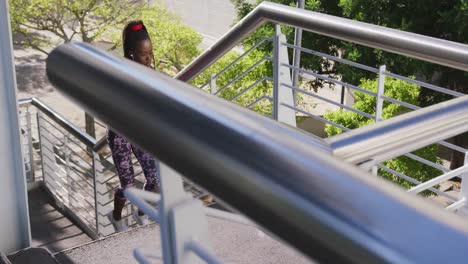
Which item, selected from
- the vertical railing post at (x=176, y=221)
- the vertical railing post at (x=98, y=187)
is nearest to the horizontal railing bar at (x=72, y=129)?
the vertical railing post at (x=98, y=187)

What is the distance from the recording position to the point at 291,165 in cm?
47

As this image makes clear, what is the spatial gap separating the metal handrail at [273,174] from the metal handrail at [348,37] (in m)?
1.38

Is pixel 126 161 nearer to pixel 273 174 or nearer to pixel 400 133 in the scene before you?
pixel 400 133

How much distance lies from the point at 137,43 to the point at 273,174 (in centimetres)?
276

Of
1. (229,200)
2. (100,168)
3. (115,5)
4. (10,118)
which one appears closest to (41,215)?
(100,168)

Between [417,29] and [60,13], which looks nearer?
[417,29]

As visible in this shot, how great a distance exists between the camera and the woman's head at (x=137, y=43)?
3.15 metres

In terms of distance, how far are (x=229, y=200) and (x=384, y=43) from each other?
1.87 metres

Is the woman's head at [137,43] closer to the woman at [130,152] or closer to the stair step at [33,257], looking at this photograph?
the woman at [130,152]

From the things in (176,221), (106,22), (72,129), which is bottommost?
(106,22)

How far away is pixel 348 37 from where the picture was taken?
2465mm

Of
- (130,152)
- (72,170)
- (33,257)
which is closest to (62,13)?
(72,170)

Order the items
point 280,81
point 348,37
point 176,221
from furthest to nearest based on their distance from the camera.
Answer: point 280,81 < point 348,37 < point 176,221

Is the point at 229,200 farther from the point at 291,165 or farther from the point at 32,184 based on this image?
the point at 32,184
